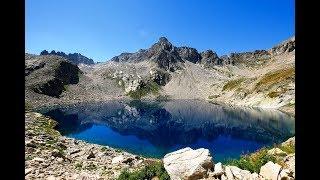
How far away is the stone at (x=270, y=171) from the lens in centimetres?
Result: 1669

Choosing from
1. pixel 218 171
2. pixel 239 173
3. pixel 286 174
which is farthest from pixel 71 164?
pixel 286 174

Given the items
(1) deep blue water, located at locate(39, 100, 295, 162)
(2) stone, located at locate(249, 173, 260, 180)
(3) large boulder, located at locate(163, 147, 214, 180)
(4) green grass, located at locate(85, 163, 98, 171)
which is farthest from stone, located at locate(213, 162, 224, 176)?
(1) deep blue water, located at locate(39, 100, 295, 162)

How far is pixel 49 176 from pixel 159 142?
3781 centimetres

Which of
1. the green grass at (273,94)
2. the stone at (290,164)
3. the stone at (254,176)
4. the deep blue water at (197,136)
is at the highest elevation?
the green grass at (273,94)

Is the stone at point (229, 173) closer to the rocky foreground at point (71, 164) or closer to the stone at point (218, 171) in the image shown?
the stone at point (218, 171)

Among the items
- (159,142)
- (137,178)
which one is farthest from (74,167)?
(159,142)

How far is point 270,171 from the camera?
17156 mm

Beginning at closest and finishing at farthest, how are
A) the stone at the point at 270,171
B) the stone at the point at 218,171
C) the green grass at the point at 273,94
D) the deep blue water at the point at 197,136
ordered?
the stone at the point at 270,171 < the stone at the point at 218,171 < the deep blue water at the point at 197,136 < the green grass at the point at 273,94

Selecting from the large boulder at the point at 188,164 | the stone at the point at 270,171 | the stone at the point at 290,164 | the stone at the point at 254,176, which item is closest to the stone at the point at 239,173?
the stone at the point at 254,176

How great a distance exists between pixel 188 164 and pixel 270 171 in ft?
15.0

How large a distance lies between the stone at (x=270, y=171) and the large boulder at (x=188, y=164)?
3.13m

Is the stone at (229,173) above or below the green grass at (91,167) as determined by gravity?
below

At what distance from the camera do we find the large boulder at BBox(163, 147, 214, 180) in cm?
1895
